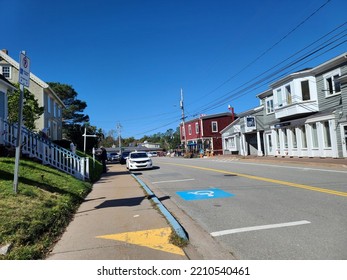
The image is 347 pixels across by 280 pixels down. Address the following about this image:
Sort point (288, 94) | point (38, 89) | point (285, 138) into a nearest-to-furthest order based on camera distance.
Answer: point (288, 94) → point (285, 138) → point (38, 89)

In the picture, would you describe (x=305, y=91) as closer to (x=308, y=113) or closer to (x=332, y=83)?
(x=308, y=113)

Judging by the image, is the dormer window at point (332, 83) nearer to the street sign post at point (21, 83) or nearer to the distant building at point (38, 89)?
the street sign post at point (21, 83)

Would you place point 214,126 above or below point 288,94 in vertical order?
above

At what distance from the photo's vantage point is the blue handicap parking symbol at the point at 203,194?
30.8 ft

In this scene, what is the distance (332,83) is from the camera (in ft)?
73.6

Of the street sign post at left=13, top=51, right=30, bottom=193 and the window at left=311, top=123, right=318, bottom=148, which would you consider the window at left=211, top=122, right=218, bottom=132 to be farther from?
the street sign post at left=13, top=51, right=30, bottom=193

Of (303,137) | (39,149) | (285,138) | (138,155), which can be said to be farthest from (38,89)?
(303,137)

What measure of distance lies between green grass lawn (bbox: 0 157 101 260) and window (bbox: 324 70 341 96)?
63.0 ft

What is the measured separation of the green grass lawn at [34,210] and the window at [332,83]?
756 inches

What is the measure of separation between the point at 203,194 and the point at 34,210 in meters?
5.34

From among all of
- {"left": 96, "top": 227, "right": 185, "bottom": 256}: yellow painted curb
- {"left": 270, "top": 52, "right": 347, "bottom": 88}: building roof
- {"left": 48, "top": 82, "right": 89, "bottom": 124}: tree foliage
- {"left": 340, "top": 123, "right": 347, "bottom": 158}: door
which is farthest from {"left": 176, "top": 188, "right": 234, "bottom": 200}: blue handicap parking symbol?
{"left": 48, "top": 82, "right": 89, "bottom": 124}: tree foliage

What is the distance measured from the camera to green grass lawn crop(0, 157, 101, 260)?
15.5 feet

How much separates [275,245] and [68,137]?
154 feet
